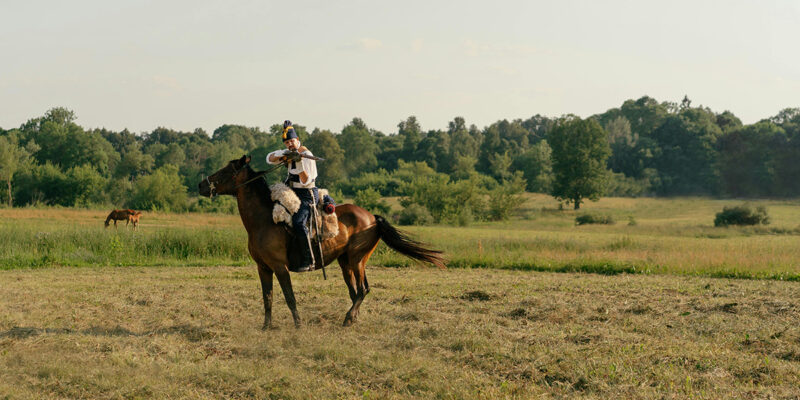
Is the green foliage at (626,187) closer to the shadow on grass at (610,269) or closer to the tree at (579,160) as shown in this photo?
the tree at (579,160)

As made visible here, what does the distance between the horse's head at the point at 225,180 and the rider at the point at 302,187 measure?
0.49 m

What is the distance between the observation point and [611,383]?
6.23 metres

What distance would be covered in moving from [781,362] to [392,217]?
1540 inches

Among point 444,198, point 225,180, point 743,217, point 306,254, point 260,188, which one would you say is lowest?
point 743,217

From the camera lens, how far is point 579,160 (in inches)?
2408

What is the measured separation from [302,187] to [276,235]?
0.80 metres

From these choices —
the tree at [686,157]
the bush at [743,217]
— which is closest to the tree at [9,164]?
the bush at [743,217]

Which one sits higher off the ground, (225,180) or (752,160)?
(752,160)

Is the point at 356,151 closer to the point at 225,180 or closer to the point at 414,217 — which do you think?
the point at 414,217

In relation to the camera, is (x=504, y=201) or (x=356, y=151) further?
(x=356, y=151)

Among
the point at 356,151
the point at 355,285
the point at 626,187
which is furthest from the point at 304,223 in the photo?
the point at 356,151

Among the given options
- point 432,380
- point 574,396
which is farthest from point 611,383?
point 432,380

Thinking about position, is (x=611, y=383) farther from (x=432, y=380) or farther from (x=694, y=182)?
(x=694, y=182)

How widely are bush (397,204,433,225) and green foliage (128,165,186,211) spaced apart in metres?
23.7
